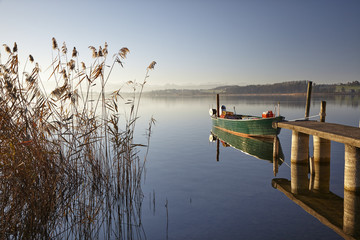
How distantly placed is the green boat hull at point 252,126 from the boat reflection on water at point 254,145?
59cm

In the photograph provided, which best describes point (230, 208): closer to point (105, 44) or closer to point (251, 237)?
point (251, 237)

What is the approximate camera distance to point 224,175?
13773 mm

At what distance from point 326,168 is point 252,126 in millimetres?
10227

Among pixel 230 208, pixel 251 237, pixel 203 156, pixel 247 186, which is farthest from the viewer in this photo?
pixel 203 156

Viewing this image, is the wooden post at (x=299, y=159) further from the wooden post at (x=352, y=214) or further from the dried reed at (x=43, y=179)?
the dried reed at (x=43, y=179)

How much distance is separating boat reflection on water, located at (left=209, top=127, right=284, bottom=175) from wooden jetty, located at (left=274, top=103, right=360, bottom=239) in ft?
6.63

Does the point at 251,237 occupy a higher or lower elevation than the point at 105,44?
lower

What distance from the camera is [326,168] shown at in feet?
41.3

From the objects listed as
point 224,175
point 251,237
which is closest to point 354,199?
point 251,237

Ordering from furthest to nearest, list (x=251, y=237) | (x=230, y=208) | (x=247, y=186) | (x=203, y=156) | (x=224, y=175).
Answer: (x=203, y=156), (x=224, y=175), (x=247, y=186), (x=230, y=208), (x=251, y=237)

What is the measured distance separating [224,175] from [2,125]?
10127 millimetres

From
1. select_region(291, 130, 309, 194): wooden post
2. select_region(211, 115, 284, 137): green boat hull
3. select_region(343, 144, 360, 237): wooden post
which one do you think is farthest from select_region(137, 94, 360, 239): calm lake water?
select_region(211, 115, 284, 137): green boat hull

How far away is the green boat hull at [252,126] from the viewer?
21.5 metres

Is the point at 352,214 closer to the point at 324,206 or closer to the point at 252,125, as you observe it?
the point at 324,206
